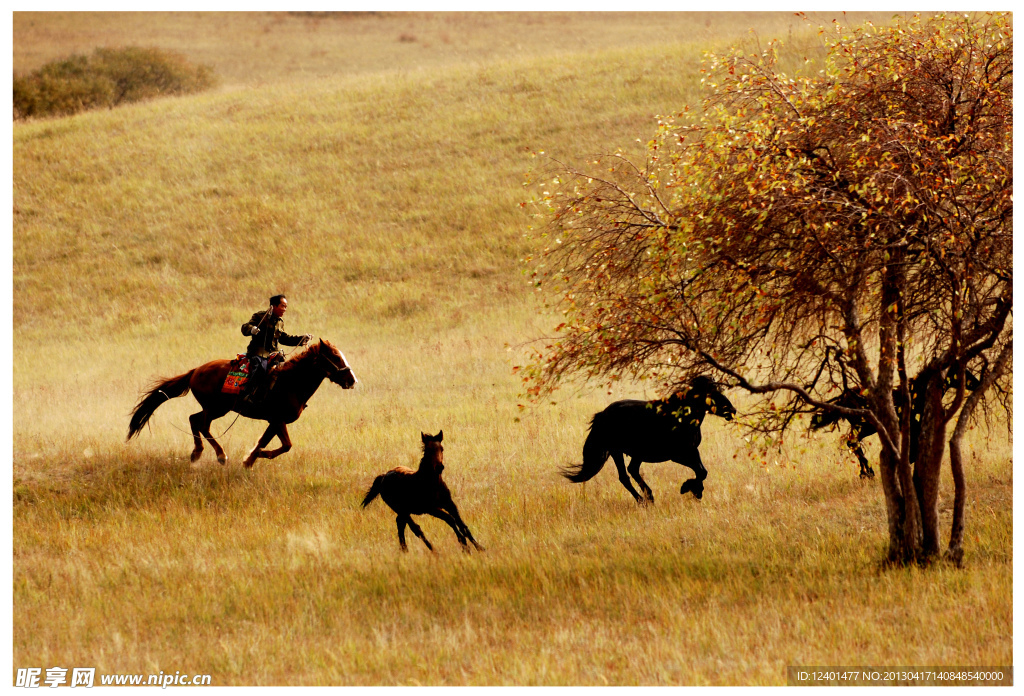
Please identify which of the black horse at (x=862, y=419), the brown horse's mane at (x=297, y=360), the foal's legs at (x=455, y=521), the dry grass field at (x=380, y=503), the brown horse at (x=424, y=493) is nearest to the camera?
the dry grass field at (x=380, y=503)

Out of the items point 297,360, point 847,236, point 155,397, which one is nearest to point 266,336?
point 297,360

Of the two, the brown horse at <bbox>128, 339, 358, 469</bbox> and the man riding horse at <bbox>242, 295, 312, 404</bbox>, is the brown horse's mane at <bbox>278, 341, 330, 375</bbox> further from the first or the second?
the man riding horse at <bbox>242, 295, 312, 404</bbox>

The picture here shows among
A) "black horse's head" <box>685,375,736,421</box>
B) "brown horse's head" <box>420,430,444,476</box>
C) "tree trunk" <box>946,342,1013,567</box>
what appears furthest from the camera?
"black horse's head" <box>685,375,736,421</box>

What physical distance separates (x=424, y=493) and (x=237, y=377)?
230 inches

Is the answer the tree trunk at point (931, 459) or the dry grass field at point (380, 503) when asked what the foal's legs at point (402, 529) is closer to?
the dry grass field at point (380, 503)

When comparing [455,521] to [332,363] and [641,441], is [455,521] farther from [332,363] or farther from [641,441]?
[332,363]

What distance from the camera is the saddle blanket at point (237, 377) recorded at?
583 inches

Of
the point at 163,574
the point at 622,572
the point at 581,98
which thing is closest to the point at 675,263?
the point at 622,572

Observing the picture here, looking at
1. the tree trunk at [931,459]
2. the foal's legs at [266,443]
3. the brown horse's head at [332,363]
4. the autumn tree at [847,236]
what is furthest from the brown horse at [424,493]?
the tree trunk at [931,459]

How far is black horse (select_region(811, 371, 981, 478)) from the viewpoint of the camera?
33.4 feet

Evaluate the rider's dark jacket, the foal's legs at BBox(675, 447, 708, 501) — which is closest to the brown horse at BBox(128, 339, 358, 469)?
the rider's dark jacket

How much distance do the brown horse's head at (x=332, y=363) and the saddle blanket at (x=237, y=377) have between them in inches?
48.3

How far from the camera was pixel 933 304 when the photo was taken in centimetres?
978

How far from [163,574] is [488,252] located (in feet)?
85.5
